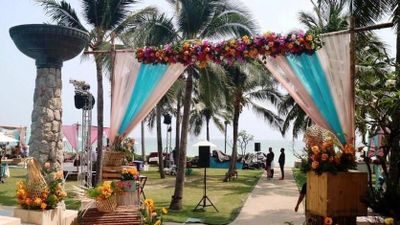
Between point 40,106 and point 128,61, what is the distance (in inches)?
75.3

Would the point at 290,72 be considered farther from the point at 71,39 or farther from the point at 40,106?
the point at 40,106

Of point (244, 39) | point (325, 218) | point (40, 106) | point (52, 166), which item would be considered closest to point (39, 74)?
point (40, 106)

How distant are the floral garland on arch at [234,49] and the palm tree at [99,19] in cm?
627

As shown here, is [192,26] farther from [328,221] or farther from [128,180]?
[328,221]

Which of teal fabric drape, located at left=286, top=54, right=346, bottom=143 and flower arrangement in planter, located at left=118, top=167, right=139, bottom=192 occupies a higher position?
teal fabric drape, located at left=286, top=54, right=346, bottom=143

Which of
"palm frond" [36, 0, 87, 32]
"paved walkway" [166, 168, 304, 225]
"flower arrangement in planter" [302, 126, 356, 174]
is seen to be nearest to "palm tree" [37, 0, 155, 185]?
"palm frond" [36, 0, 87, 32]

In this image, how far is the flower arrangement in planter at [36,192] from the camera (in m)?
6.55

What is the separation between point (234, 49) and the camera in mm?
7145

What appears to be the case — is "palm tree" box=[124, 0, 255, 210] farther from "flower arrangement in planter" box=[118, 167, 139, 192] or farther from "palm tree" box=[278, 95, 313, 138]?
"palm tree" box=[278, 95, 313, 138]

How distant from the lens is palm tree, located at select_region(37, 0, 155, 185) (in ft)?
44.7

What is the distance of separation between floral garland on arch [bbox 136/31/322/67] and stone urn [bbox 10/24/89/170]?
131 centimetres

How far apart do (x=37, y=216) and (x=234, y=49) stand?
3965 millimetres

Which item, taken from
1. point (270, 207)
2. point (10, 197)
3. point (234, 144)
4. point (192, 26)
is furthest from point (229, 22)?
point (234, 144)

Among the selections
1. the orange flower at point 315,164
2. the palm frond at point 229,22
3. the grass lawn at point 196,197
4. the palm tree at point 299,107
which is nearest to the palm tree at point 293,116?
the palm tree at point 299,107
